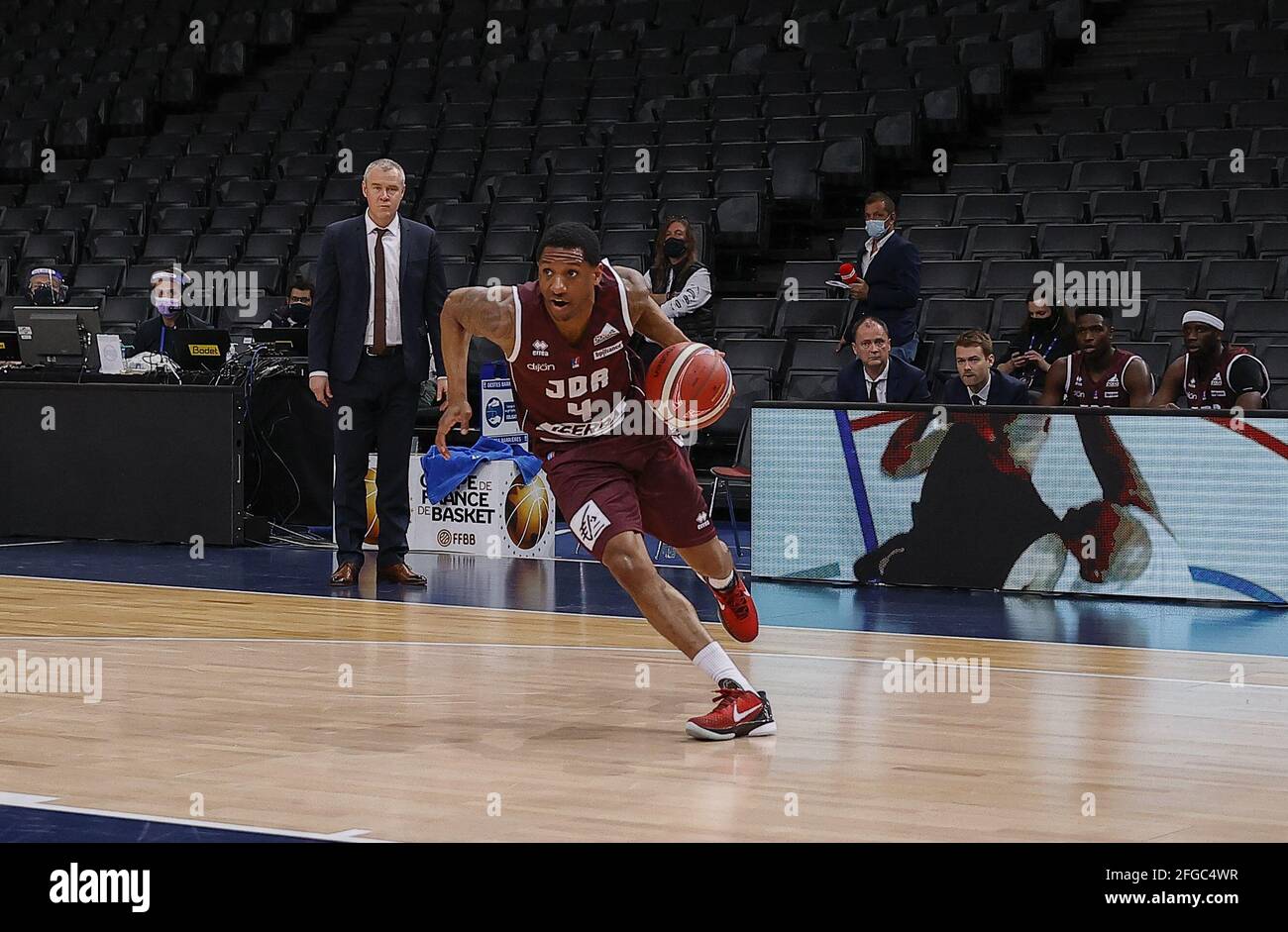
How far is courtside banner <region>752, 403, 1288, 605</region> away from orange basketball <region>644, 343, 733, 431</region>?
3621mm

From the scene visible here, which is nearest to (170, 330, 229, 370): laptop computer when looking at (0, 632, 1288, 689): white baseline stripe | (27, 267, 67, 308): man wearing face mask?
(27, 267, 67, 308): man wearing face mask

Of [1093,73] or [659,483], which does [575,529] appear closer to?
[659,483]

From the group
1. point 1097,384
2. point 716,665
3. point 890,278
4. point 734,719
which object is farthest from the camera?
point 890,278

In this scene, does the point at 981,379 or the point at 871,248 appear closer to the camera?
the point at 981,379

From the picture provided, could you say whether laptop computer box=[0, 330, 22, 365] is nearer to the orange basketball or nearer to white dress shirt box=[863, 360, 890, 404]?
white dress shirt box=[863, 360, 890, 404]

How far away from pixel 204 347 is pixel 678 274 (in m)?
3.06

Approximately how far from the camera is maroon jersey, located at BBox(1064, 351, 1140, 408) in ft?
30.2

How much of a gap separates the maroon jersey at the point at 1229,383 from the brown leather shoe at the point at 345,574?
460cm

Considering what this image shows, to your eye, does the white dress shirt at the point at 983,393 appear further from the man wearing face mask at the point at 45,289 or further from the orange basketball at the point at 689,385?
the man wearing face mask at the point at 45,289

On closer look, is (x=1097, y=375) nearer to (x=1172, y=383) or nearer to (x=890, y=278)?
(x=1172, y=383)

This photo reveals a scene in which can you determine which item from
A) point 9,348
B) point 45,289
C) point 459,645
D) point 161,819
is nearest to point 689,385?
point 161,819

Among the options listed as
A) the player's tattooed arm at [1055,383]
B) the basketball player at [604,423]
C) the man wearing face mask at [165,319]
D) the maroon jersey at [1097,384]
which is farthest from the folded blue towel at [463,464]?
the basketball player at [604,423]

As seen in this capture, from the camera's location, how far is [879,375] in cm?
950
